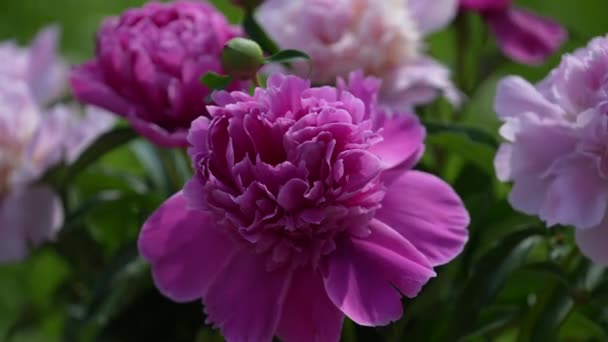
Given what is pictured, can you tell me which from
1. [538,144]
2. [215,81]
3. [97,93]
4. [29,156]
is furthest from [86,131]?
[538,144]

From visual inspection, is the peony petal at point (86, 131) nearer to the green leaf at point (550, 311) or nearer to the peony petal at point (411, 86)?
the peony petal at point (411, 86)

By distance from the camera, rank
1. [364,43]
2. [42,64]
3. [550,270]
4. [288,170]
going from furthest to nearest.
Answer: [42,64]
[364,43]
[550,270]
[288,170]

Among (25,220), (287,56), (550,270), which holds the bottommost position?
(25,220)

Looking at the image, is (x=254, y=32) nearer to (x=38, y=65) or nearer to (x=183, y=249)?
(x=183, y=249)

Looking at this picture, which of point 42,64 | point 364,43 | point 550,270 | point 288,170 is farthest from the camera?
point 42,64

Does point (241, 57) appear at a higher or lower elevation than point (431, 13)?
higher

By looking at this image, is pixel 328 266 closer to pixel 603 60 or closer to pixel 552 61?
pixel 603 60

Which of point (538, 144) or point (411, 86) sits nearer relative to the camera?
point (538, 144)
